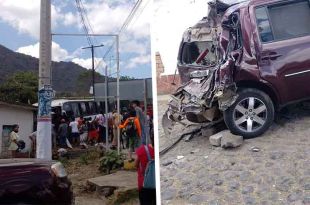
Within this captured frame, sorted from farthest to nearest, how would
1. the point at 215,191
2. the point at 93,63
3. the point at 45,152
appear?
the point at 93,63 → the point at 45,152 → the point at 215,191

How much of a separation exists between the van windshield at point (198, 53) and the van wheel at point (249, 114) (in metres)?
0.27

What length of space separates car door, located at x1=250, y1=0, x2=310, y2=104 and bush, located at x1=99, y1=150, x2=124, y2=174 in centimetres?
359

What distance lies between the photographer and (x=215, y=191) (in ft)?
8.23

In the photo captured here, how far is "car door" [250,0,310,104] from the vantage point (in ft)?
8.54

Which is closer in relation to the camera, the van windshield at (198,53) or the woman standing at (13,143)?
the van windshield at (198,53)

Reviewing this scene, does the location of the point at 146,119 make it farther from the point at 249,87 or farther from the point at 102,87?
the point at 102,87

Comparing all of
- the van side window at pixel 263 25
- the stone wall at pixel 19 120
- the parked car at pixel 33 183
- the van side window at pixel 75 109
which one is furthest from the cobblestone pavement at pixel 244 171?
the van side window at pixel 75 109

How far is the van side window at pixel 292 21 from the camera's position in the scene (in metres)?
2.60

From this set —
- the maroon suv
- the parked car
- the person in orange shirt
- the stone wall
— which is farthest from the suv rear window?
the stone wall

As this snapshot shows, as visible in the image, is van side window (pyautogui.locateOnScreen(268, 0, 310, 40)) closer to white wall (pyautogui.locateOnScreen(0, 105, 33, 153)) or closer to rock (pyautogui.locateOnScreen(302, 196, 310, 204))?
rock (pyautogui.locateOnScreen(302, 196, 310, 204))

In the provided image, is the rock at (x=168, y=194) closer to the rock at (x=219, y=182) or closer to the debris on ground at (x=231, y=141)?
the rock at (x=219, y=182)

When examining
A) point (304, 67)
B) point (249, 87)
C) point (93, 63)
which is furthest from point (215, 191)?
point (93, 63)

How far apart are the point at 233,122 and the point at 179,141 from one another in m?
0.34

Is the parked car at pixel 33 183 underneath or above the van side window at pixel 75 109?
underneath
